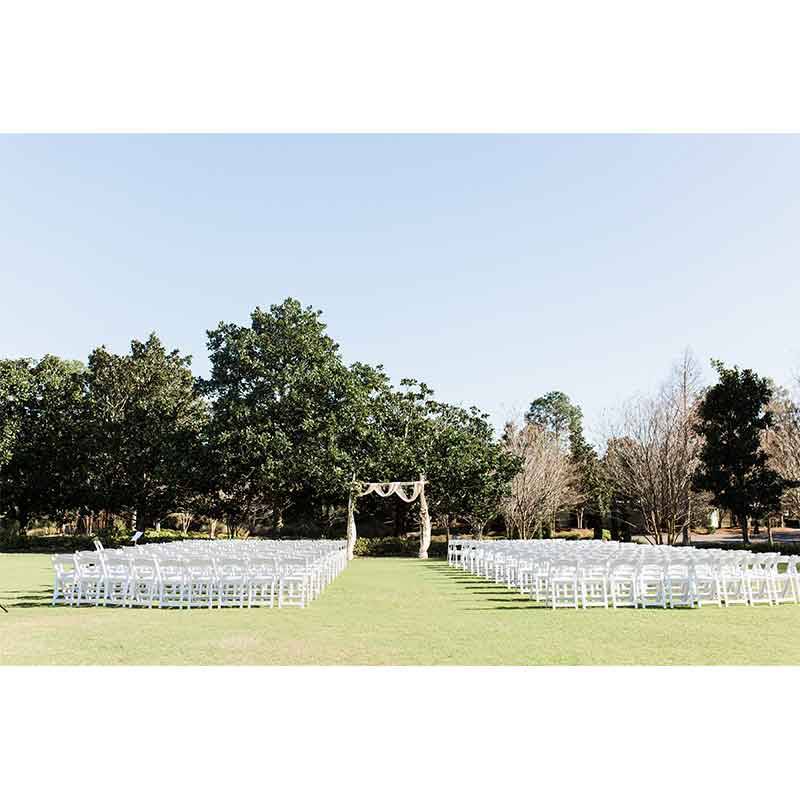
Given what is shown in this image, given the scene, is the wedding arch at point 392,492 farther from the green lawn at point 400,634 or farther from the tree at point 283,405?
the green lawn at point 400,634

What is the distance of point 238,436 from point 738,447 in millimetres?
18066

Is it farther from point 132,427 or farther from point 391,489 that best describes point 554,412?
point 391,489

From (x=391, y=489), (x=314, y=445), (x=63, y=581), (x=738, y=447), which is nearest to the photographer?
(x=63, y=581)

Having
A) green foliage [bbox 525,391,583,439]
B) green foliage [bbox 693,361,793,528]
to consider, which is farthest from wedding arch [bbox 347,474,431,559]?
green foliage [bbox 525,391,583,439]

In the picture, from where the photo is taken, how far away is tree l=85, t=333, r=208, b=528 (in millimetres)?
35344

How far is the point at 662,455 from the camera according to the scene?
29.2 meters

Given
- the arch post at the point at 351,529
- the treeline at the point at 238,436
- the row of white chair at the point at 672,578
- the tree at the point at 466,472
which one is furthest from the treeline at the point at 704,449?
the row of white chair at the point at 672,578

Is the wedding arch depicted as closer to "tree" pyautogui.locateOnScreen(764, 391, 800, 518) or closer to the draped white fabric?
the draped white fabric

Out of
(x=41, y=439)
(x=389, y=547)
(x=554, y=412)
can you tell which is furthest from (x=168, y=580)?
(x=554, y=412)

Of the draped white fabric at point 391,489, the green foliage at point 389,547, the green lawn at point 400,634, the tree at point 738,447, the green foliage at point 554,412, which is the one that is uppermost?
the green foliage at point 554,412

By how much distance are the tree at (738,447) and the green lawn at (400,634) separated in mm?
16330

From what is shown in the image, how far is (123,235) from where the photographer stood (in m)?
18.4

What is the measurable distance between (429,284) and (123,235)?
25.9ft

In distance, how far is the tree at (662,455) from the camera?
29.0m
